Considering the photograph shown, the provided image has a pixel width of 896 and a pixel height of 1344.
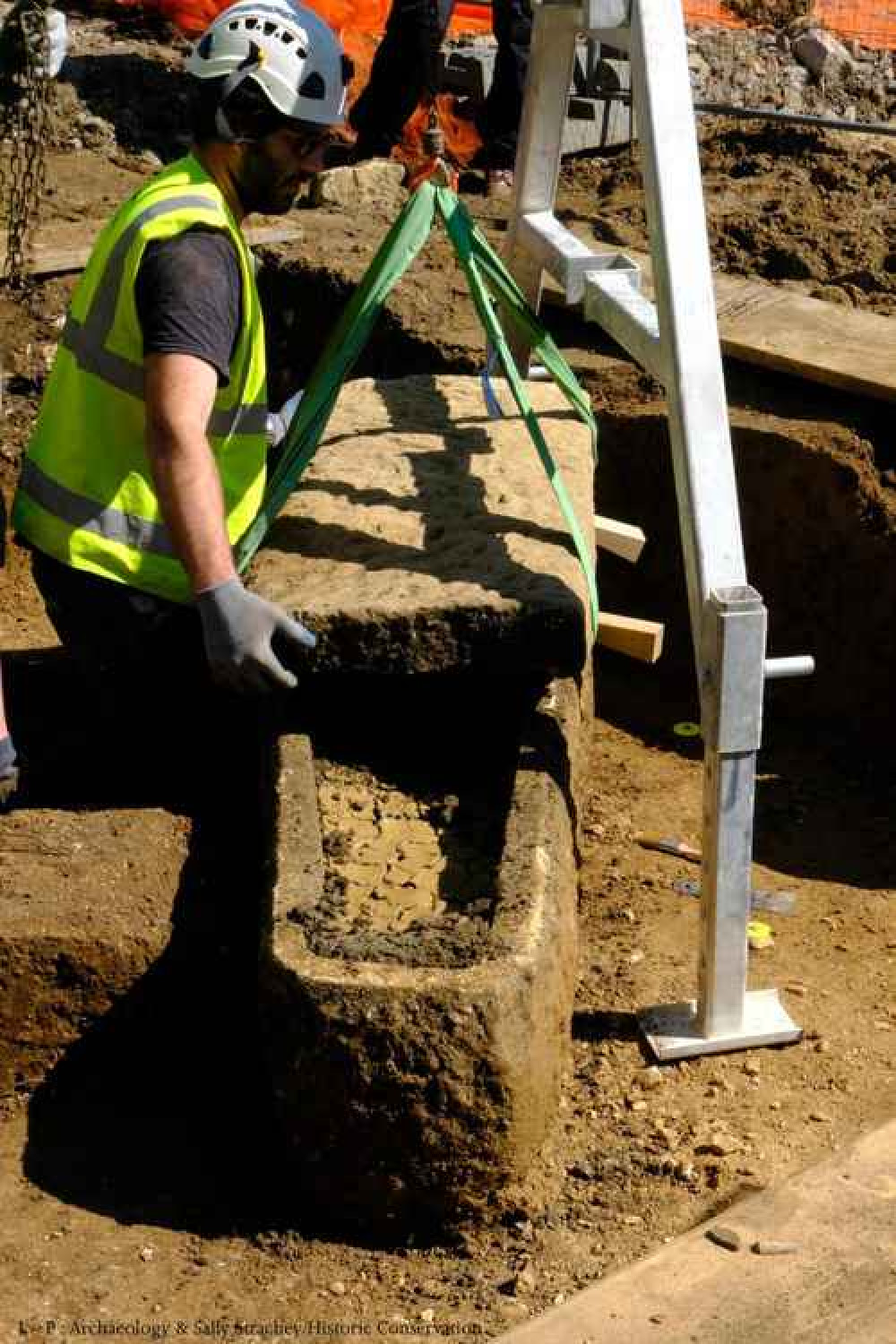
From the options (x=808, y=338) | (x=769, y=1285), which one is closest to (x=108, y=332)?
(x=769, y=1285)

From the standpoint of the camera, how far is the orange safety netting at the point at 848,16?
37.8 feet

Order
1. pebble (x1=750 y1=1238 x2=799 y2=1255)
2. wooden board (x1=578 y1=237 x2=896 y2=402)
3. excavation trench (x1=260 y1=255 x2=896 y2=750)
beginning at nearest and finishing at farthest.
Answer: pebble (x1=750 y1=1238 x2=799 y2=1255), excavation trench (x1=260 y1=255 x2=896 y2=750), wooden board (x1=578 y1=237 x2=896 y2=402)

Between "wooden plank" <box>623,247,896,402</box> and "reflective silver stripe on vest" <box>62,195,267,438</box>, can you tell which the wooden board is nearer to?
"wooden plank" <box>623,247,896,402</box>

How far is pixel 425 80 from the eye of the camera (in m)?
8.71

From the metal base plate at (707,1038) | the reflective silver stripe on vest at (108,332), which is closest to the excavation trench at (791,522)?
the metal base plate at (707,1038)

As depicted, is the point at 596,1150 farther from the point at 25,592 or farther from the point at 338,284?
the point at 338,284

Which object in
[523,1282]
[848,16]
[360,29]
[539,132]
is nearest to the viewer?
[523,1282]

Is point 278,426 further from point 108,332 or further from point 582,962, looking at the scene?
point 582,962

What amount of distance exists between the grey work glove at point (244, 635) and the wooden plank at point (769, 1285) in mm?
1410

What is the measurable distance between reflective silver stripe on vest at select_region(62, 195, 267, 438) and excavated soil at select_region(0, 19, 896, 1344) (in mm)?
859

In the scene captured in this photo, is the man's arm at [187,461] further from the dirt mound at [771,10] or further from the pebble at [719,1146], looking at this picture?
the dirt mound at [771,10]

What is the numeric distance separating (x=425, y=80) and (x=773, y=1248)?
6.90 m

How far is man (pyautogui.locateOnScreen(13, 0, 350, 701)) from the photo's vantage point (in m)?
3.67

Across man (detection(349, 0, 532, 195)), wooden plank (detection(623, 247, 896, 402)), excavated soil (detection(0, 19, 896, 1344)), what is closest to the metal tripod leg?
excavated soil (detection(0, 19, 896, 1344))
